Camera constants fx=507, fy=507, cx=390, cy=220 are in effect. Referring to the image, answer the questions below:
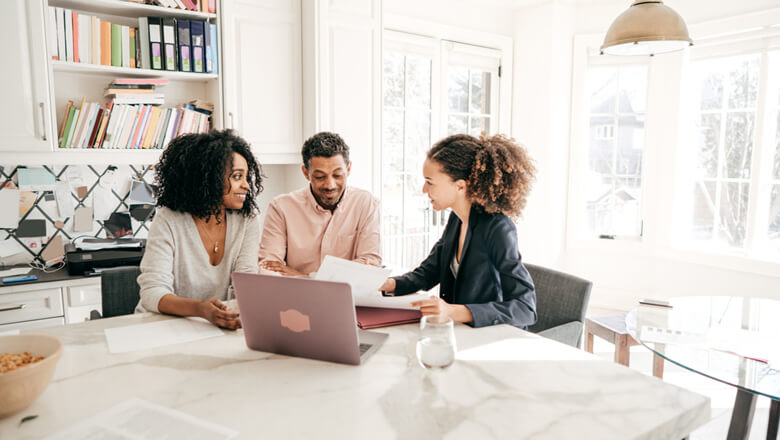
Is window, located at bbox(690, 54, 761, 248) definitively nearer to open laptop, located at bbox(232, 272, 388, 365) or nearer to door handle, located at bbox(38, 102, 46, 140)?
open laptop, located at bbox(232, 272, 388, 365)

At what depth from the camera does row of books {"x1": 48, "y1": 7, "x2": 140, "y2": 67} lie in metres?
2.36

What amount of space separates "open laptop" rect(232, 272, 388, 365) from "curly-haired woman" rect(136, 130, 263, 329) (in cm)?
52

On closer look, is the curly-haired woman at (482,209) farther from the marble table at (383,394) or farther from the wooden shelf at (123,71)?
the wooden shelf at (123,71)

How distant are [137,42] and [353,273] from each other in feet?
6.65

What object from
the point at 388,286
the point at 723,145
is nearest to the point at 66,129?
the point at 388,286

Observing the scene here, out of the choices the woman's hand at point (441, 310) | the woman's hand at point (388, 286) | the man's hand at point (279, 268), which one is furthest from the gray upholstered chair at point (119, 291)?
the woman's hand at point (441, 310)

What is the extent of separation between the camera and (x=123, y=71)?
8.32 feet

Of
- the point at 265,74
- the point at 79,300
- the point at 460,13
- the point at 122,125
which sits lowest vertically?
the point at 79,300

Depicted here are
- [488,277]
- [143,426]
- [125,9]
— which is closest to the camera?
[143,426]

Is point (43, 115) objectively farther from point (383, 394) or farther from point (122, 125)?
point (383, 394)

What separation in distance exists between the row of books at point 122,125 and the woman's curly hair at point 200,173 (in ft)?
2.74

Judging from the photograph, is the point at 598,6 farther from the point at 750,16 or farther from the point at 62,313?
the point at 62,313

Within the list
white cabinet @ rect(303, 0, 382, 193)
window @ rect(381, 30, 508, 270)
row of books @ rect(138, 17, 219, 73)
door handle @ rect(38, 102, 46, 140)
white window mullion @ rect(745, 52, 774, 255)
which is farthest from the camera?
window @ rect(381, 30, 508, 270)

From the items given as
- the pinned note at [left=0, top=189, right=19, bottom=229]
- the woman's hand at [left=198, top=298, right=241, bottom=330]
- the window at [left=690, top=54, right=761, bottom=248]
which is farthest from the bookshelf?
the window at [left=690, top=54, right=761, bottom=248]
